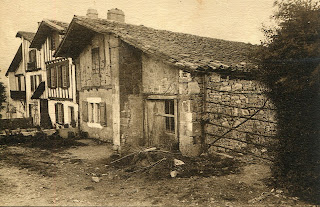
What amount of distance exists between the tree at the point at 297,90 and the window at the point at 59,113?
514 inches

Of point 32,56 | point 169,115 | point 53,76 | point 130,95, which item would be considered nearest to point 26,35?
point 32,56

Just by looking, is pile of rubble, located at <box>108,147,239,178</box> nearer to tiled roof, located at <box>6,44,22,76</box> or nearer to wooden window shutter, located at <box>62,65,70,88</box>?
wooden window shutter, located at <box>62,65,70,88</box>

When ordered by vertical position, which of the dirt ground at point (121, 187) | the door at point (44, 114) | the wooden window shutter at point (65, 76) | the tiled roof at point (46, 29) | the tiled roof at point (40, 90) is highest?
the tiled roof at point (46, 29)

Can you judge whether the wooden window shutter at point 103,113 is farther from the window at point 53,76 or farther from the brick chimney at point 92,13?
the brick chimney at point 92,13

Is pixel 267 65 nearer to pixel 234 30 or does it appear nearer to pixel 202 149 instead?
pixel 202 149

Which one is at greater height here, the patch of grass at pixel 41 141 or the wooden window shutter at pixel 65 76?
the wooden window shutter at pixel 65 76

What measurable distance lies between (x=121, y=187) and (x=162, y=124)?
348 centimetres

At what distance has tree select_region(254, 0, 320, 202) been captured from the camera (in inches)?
171

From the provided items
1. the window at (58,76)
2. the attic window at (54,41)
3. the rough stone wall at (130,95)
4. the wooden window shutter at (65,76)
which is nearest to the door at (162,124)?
the rough stone wall at (130,95)

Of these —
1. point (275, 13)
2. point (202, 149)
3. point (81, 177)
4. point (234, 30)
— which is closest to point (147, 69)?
point (202, 149)

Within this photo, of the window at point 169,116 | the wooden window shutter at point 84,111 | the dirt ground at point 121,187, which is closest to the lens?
the dirt ground at point 121,187

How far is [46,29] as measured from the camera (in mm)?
15227

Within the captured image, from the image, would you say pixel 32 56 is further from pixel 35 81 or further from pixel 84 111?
pixel 84 111

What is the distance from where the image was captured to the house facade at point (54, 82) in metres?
13.9
